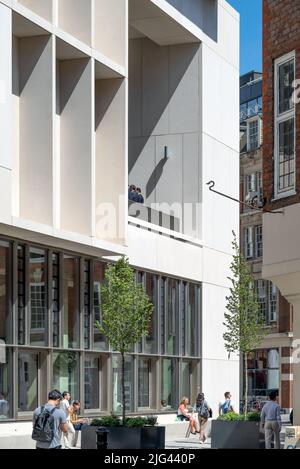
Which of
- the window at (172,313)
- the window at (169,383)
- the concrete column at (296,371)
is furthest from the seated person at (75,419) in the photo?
the concrete column at (296,371)

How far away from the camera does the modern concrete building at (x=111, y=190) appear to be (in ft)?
102

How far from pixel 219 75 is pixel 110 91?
30.0 ft

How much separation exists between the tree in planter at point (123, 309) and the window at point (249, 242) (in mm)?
48040

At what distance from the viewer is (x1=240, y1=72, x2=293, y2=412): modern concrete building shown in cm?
7400

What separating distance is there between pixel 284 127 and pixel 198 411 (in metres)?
17.6

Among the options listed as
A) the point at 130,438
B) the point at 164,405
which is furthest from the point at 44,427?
the point at 164,405

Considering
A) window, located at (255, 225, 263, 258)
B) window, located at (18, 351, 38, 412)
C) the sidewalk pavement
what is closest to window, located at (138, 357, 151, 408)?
the sidewalk pavement

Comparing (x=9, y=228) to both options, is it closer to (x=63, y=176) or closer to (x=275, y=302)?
(x=63, y=176)

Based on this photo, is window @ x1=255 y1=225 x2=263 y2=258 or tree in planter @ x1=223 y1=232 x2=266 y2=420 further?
window @ x1=255 y1=225 x2=263 y2=258

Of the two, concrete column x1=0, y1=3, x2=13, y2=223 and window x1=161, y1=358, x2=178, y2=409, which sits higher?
concrete column x1=0, y1=3, x2=13, y2=223

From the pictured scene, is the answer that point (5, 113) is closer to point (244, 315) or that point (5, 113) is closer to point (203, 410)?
point (244, 315)

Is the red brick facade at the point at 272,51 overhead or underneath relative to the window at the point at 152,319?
overhead

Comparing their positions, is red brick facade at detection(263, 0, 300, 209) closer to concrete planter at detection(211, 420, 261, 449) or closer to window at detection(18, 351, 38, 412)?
concrete planter at detection(211, 420, 261, 449)

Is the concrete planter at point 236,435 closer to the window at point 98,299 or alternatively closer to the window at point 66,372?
the window at point 66,372
